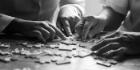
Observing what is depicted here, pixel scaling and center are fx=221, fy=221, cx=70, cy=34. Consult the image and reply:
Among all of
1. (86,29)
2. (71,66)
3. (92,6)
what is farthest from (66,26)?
(92,6)

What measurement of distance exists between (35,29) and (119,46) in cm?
53

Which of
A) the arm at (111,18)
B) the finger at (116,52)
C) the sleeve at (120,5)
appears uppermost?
the sleeve at (120,5)

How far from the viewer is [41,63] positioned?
0.92m

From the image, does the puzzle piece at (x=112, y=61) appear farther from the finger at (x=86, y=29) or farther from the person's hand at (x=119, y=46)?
the finger at (x=86, y=29)

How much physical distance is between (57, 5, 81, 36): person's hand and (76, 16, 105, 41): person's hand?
102 millimetres

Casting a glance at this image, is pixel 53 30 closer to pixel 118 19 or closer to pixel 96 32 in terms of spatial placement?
pixel 96 32

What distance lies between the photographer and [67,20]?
161cm

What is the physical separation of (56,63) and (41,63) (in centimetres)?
6

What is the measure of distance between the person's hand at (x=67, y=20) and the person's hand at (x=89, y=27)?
10 centimetres

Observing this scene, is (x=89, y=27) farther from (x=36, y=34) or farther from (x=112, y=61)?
(x=112, y=61)

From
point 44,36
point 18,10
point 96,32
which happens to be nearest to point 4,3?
point 18,10

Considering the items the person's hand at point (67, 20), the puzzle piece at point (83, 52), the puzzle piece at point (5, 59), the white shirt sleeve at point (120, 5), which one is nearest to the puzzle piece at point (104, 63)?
the puzzle piece at point (83, 52)

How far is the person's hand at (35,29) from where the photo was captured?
1.31 metres

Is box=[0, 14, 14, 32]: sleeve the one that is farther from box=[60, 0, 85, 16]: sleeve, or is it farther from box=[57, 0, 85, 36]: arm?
box=[60, 0, 85, 16]: sleeve
